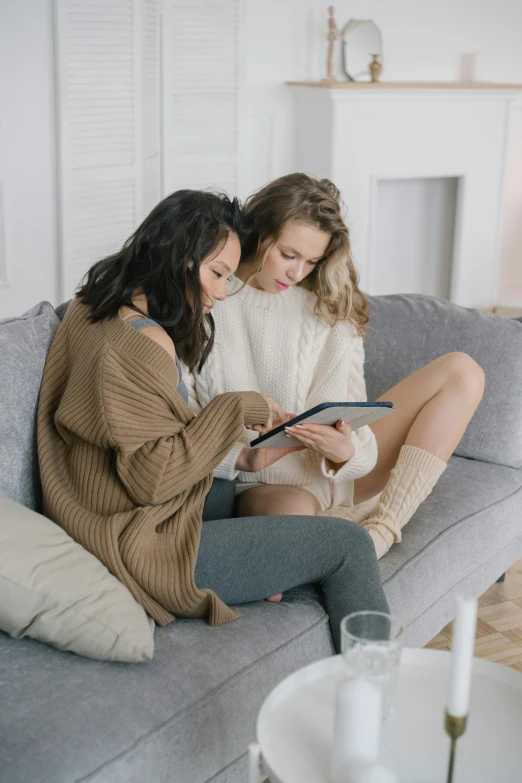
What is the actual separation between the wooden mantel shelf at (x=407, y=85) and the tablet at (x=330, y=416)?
270 cm

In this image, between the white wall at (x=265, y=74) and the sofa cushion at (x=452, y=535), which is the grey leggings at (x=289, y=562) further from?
the white wall at (x=265, y=74)

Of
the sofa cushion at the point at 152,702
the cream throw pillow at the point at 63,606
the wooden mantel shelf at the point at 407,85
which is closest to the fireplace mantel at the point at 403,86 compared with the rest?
the wooden mantel shelf at the point at 407,85

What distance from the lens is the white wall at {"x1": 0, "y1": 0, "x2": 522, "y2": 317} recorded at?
11.7ft

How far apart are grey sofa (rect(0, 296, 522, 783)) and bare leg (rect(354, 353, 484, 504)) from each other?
0.13m

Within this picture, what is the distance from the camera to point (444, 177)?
4.93 meters

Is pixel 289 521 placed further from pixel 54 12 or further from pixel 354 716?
pixel 54 12

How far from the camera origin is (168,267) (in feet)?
5.55

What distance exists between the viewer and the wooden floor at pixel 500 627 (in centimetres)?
221

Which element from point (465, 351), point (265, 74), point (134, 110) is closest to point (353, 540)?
point (465, 351)

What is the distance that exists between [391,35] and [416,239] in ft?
3.38

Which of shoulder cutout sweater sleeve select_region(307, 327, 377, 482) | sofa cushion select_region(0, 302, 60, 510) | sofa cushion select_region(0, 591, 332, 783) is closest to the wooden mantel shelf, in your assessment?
shoulder cutout sweater sleeve select_region(307, 327, 377, 482)

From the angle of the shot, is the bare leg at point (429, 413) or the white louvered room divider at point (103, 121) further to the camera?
the white louvered room divider at point (103, 121)

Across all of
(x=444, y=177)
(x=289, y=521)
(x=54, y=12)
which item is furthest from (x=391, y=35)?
(x=289, y=521)

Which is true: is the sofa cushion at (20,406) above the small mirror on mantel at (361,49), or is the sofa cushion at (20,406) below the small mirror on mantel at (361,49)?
below
